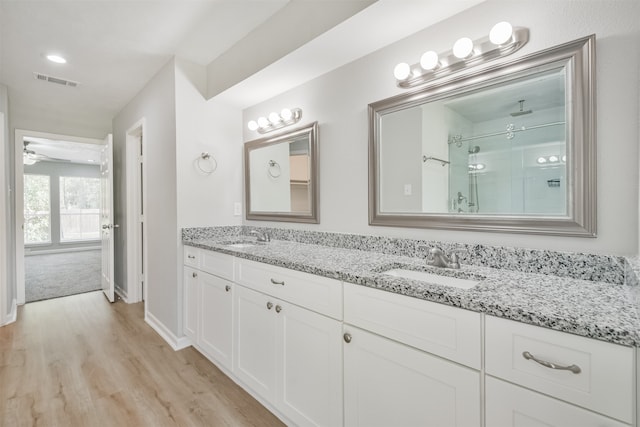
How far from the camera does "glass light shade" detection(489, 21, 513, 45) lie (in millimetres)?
1298

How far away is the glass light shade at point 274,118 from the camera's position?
249 cm

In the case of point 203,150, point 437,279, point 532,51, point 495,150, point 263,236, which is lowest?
point 437,279

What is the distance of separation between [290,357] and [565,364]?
3.75ft

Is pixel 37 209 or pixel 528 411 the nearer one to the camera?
pixel 528 411

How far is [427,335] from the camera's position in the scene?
3.47 ft

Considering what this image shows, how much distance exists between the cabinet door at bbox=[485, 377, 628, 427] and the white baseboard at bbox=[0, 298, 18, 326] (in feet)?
13.6

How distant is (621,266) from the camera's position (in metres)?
1.10

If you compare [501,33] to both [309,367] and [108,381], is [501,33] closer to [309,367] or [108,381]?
[309,367]

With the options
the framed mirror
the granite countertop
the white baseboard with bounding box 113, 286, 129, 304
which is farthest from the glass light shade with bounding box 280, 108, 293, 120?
the white baseboard with bounding box 113, 286, 129, 304

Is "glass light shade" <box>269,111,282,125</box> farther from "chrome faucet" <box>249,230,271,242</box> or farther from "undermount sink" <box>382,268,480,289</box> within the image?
"undermount sink" <box>382,268,480,289</box>

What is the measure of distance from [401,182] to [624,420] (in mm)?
1277

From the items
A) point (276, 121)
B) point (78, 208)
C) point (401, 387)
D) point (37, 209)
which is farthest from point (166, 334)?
point (78, 208)

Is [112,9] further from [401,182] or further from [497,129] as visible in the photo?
[497,129]

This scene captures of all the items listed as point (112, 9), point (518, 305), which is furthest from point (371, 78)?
point (112, 9)
